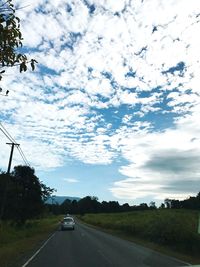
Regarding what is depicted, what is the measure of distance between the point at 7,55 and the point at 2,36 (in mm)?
334

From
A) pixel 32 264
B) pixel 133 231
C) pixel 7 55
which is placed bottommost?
pixel 32 264

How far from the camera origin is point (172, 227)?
34.2 m

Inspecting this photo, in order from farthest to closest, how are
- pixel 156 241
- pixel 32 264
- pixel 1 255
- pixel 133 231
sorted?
pixel 133 231
pixel 156 241
pixel 1 255
pixel 32 264

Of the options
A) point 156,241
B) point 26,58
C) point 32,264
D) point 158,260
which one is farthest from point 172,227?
point 26,58

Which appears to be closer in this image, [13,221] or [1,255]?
[1,255]

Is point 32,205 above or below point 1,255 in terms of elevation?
above

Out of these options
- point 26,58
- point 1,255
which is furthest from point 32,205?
point 26,58

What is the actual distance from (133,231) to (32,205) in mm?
18977

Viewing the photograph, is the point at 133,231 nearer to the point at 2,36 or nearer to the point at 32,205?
the point at 32,205

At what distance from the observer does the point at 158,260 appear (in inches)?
884

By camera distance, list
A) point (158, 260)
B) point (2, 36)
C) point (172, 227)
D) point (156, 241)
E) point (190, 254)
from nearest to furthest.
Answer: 1. point (2, 36)
2. point (158, 260)
3. point (190, 254)
4. point (172, 227)
5. point (156, 241)

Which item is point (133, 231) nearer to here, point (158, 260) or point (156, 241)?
point (156, 241)

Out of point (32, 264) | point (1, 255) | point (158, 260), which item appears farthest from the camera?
point (1, 255)

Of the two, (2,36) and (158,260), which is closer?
(2,36)
